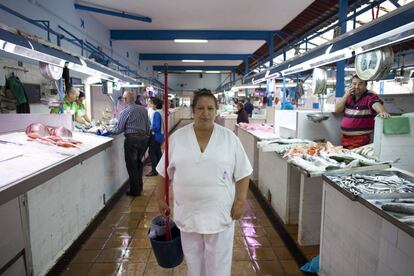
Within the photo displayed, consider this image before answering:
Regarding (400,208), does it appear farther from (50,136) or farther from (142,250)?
(50,136)

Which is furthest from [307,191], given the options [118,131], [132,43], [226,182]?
[132,43]

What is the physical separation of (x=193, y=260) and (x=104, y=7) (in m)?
6.26

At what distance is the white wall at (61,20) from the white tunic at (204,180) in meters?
2.92

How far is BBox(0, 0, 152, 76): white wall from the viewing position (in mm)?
4629

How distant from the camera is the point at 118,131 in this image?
5.38 meters

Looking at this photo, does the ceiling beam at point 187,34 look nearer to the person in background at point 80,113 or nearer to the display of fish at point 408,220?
the person in background at point 80,113

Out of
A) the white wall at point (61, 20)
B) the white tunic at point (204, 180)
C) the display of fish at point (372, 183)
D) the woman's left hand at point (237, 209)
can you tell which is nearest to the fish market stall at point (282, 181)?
the display of fish at point (372, 183)

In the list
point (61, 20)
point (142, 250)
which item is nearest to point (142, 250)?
point (142, 250)

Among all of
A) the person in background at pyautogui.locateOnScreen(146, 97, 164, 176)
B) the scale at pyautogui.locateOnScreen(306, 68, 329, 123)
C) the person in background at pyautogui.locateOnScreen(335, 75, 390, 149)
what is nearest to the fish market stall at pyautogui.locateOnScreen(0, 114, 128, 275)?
the person in background at pyautogui.locateOnScreen(146, 97, 164, 176)

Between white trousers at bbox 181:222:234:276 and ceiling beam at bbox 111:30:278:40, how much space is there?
7320 millimetres

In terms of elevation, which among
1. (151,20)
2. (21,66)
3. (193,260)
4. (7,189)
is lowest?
(193,260)

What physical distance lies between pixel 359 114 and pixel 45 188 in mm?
3805

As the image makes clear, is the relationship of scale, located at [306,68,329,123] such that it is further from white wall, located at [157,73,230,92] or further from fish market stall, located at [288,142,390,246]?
white wall, located at [157,73,230,92]

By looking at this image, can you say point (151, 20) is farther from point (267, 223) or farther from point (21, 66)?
point (267, 223)
